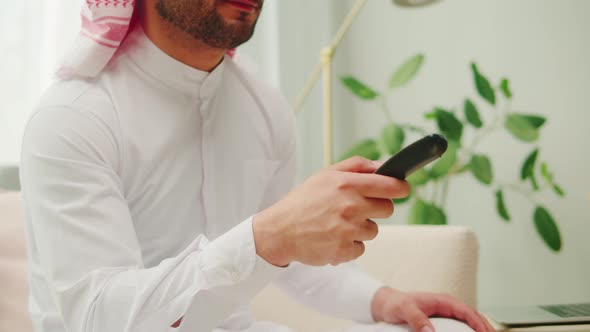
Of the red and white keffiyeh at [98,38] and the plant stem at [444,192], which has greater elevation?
the red and white keffiyeh at [98,38]

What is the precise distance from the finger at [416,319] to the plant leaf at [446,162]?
138 cm

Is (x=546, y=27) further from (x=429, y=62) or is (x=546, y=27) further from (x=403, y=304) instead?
(x=403, y=304)

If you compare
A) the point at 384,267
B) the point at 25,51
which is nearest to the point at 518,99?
the point at 384,267

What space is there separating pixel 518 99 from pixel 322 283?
6.16ft

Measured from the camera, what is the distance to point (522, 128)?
2.34 m

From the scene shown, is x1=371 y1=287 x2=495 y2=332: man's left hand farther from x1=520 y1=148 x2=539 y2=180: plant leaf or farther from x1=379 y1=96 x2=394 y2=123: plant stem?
x1=379 y1=96 x2=394 y2=123: plant stem

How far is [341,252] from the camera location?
2.32ft

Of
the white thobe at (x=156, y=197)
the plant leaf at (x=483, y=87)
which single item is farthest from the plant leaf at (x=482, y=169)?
the white thobe at (x=156, y=197)

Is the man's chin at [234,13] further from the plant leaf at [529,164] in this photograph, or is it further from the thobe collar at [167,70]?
the plant leaf at [529,164]

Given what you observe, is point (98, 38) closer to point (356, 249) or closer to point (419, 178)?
point (356, 249)

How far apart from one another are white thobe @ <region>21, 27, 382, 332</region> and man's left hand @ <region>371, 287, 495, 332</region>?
39mm

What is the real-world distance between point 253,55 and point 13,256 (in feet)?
4.91

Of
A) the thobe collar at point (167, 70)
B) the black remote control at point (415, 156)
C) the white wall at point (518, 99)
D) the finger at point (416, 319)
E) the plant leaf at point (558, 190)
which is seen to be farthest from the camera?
the white wall at point (518, 99)

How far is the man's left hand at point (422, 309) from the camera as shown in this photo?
105 cm
